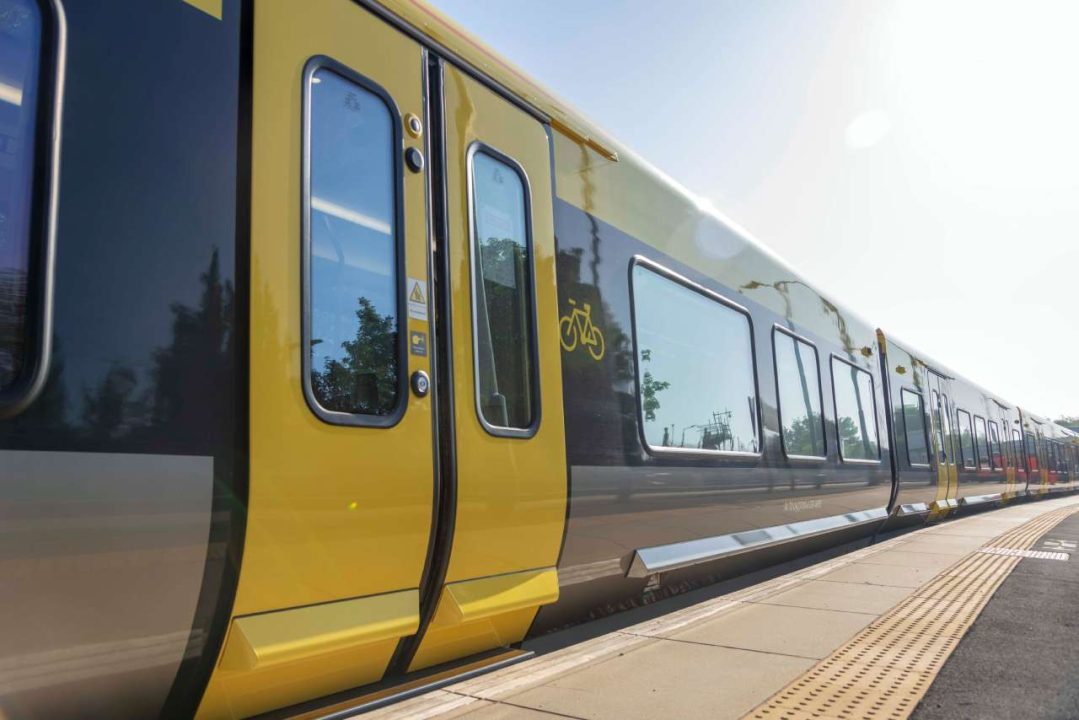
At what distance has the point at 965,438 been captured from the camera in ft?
48.8

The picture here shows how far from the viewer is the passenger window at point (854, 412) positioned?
27.0 feet

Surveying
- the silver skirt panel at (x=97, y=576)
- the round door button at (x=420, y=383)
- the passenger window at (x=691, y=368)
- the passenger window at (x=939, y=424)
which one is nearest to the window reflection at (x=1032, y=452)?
the passenger window at (x=939, y=424)

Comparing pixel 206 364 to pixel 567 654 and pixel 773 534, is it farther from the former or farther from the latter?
pixel 773 534

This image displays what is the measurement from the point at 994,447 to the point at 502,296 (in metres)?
17.8

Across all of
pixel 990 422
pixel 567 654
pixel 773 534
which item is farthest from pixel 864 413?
pixel 990 422

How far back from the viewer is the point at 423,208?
3.05 metres

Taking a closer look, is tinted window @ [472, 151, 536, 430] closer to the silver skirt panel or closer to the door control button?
the door control button

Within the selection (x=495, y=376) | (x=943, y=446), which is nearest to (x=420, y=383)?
(x=495, y=376)

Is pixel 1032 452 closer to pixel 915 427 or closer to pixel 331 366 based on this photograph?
pixel 915 427

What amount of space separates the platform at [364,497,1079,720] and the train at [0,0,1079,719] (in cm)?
28

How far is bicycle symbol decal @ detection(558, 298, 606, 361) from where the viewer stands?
149 inches

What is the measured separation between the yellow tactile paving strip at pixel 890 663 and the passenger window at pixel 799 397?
5.02 ft

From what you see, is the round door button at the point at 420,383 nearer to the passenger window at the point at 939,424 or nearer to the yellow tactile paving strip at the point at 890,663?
the yellow tactile paving strip at the point at 890,663

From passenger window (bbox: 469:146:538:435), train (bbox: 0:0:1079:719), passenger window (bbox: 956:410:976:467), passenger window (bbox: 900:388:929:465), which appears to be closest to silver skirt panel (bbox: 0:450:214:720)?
train (bbox: 0:0:1079:719)
